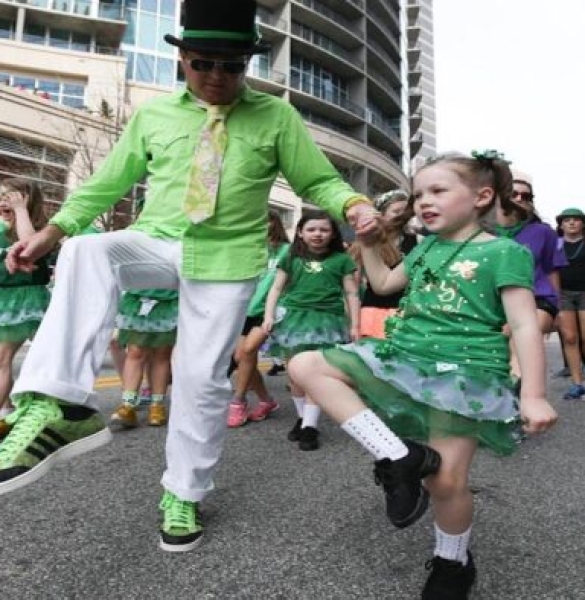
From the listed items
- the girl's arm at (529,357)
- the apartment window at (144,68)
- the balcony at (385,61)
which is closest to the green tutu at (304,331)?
the girl's arm at (529,357)

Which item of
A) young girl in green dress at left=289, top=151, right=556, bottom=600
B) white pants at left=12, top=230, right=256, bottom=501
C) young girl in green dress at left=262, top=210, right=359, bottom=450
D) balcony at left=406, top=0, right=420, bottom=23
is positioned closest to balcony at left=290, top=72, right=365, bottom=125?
balcony at left=406, top=0, right=420, bottom=23

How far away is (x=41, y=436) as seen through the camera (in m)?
1.77

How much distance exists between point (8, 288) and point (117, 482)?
203 cm

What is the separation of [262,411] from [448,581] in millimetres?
3136

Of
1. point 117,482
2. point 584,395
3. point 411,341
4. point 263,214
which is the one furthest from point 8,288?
point 584,395

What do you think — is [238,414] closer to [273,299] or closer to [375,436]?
[273,299]


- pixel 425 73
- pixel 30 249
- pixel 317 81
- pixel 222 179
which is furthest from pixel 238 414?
pixel 425 73

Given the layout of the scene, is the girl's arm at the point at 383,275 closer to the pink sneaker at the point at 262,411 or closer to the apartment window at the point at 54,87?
the pink sneaker at the point at 262,411

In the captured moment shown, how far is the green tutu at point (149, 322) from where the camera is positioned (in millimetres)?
4598

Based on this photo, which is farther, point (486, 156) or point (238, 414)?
point (238, 414)

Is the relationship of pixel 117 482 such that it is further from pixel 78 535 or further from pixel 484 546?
pixel 484 546

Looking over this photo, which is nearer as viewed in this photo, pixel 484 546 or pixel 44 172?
pixel 484 546

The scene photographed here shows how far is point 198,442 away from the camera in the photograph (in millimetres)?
2340

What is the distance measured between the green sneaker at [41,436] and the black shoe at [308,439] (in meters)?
1.88
